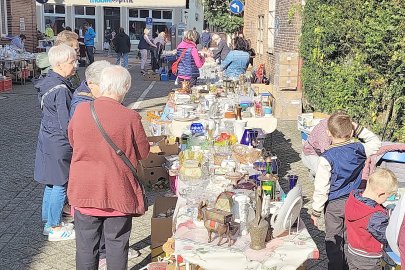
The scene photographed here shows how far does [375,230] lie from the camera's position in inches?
133

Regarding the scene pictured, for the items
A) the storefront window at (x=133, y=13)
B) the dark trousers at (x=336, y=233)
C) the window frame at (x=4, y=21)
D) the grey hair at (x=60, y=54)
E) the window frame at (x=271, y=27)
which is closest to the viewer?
the dark trousers at (x=336, y=233)

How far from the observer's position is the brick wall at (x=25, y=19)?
796 inches

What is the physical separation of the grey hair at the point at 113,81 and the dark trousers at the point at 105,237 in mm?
882

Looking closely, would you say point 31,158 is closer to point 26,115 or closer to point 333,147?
point 26,115

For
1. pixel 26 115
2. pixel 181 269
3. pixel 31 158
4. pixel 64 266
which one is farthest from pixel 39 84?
pixel 26 115

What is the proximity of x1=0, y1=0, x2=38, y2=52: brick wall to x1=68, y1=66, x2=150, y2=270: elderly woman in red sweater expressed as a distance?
1765 centimetres

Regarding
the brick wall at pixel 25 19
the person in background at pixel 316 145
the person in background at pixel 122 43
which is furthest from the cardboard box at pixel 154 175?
the brick wall at pixel 25 19

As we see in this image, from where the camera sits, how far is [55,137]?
4680 millimetres

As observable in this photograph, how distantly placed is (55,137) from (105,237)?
1454 millimetres

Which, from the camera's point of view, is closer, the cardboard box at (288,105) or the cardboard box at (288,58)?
the cardboard box at (288,105)

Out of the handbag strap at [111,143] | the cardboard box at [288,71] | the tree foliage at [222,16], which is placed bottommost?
the handbag strap at [111,143]

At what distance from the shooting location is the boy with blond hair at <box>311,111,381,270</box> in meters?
3.90

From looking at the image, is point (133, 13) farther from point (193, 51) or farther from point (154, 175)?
point (154, 175)

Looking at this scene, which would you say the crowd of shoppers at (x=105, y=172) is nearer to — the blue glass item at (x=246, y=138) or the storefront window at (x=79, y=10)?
the blue glass item at (x=246, y=138)
